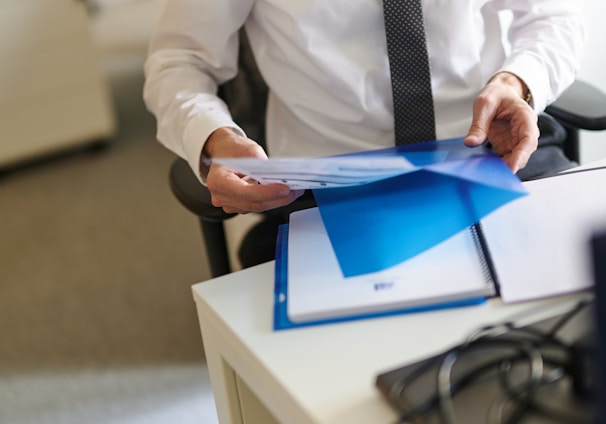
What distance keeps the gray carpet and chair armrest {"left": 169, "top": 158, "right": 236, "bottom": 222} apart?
27.8 inches

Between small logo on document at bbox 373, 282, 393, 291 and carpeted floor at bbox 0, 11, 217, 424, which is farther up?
small logo on document at bbox 373, 282, 393, 291

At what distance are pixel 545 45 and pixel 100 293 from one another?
1.42m

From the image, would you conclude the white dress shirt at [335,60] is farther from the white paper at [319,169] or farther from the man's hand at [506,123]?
the white paper at [319,169]

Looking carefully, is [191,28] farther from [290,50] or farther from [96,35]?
[96,35]

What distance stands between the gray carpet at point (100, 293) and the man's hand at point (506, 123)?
36.9 inches

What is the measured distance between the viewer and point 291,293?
74 centimetres

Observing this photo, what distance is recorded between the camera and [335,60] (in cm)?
111

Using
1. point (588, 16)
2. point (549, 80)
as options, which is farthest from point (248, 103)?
point (588, 16)

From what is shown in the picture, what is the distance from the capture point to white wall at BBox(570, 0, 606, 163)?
157cm

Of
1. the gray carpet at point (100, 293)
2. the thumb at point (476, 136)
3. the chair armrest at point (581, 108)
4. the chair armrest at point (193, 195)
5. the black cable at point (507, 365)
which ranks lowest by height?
the gray carpet at point (100, 293)

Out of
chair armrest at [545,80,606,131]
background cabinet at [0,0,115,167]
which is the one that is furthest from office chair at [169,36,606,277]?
background cabinet at [0,0,115,167]

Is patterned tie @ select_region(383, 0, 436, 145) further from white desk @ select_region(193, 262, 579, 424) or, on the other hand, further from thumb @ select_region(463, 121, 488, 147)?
white desk @ select_region(193, 262, 579, 424)

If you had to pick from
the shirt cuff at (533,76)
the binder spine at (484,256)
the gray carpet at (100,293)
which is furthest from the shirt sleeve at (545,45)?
the gray carpet at (100,293)

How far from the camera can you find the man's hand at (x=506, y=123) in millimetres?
915
